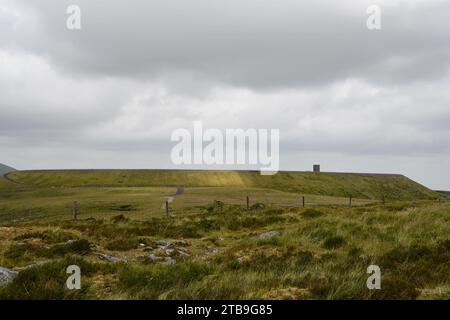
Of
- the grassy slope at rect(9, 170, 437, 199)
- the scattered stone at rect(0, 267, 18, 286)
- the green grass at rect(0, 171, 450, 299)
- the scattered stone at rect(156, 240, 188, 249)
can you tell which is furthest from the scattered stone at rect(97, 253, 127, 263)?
the grassy slope at rect(9, 170, 437, 199)

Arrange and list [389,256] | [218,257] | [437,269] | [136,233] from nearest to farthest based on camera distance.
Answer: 1. [437,269]
2. [389,256]
3. [218,257]
4. [136,233]

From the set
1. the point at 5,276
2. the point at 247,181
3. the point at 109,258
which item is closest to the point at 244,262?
the point at 109,258

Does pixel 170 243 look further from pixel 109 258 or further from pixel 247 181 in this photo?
pixel 247 181

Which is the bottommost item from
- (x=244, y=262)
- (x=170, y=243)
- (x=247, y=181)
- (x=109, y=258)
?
(x=247, y=181)

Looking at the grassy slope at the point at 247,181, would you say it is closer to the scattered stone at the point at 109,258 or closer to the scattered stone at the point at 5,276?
the scattered stone at the point at 109,258

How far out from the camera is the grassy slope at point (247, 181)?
144250 mm

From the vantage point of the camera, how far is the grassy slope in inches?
5679

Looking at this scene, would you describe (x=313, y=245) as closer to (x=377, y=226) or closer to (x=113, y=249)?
(x=377, y=226)

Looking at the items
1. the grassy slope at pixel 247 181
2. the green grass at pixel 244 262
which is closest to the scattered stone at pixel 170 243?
the green grass at pixel 244 262

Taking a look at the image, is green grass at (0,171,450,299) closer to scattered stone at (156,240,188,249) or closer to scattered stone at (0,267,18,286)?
scattered stone at (156,240,188,249)

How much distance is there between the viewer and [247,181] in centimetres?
15800
